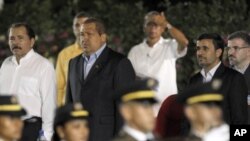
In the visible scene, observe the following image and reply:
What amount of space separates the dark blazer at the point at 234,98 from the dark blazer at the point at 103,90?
3.29ft

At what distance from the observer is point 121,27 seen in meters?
16.0

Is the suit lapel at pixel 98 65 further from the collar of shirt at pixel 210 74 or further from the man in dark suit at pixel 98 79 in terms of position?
the collar of shirt at pixel 210 74

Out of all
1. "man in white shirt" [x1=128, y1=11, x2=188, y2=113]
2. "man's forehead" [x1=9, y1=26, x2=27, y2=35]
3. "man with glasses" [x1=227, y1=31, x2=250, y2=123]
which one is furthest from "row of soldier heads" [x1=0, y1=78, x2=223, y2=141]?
"man in white shirt" [x1=128, y1=11, x2=188, y2=113]

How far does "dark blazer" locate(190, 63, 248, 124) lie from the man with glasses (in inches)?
38.5

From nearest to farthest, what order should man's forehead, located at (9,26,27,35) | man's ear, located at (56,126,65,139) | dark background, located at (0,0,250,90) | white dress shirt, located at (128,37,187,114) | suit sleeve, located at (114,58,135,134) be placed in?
man's ear, located at (56,126,65,139) → suit sleeve, located at (114,58,135,134) → man's forehead, located at (9,26,27,35) → white dress shirt, located at (128,37,187,114) → dark background, located at (0,0,250,90)

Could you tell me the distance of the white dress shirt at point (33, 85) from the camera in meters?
12.3

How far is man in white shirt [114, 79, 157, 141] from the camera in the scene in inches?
349

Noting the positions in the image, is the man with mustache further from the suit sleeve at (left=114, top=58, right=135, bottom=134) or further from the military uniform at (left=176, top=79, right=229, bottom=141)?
the military uniform at (left=176, top=79, right=229, bottom=141)

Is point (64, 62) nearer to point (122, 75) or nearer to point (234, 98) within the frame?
point (122, 75)

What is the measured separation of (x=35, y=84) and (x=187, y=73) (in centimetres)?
350

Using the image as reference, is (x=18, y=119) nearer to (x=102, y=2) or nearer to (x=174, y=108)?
(x=174, y=108)

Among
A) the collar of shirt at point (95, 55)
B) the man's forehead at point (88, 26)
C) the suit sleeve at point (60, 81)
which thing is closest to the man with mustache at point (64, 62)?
the suit sleeve at point (60, 81)

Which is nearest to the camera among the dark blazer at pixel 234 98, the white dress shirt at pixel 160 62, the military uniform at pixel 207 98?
the military uniform at pixel 207 98

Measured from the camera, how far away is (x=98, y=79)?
12.0 m
